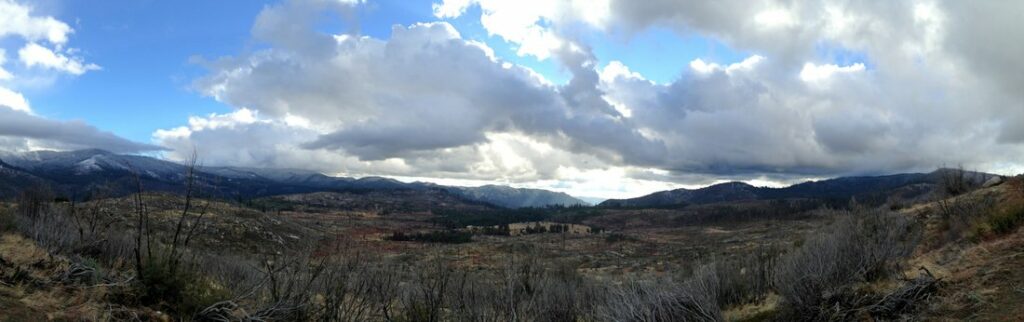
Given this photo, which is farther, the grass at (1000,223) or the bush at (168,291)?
the grass at (1000,223)

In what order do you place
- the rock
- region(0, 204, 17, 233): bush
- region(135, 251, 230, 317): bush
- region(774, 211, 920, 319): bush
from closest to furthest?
region(135, 251, 230, 317): bush < region(774, 211, 920, 319): bush < region(0, 204, 17, 233): bush < the rock

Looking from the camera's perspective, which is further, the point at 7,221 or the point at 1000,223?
the point at 7,221

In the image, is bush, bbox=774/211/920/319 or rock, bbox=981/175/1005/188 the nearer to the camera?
bush, bbox=774/211/920/319

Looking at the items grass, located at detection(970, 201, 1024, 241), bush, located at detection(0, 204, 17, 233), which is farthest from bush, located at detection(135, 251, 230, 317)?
grass, located at detection(970, 201, 1024, 241)

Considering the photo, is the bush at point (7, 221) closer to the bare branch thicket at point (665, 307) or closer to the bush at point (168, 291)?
the bush at point (168, 291)

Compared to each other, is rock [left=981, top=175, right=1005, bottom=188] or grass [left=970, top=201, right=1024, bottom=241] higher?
rock [left=981, top=175, right=1005, bottom=188]

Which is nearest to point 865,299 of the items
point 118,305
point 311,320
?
point 311,320

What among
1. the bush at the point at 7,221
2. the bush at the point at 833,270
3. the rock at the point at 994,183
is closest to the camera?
the bush at the point at 833,270

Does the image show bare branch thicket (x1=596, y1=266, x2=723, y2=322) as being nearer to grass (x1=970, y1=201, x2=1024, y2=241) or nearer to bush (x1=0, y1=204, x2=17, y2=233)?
grass (x1=970, y1=201, x2=1024, y2=241)

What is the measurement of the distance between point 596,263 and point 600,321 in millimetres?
51844

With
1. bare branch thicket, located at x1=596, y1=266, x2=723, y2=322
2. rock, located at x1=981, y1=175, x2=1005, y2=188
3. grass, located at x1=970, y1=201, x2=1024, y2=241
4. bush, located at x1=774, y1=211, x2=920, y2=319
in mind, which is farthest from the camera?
rock, located at x1=981, y1=175, x2=1005, y2=188

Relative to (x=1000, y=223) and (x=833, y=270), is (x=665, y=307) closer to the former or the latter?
(x=833, y=270)

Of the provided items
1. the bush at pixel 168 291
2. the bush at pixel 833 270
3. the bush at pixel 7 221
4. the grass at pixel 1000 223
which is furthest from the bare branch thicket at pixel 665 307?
the bush at pixel 7 221

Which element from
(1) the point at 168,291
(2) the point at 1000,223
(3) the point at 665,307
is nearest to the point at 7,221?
(1) the point at 168,291
